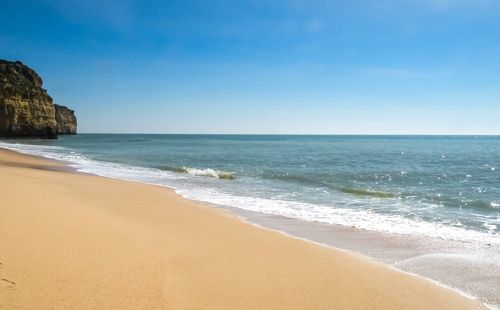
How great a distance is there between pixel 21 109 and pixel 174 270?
72083mm

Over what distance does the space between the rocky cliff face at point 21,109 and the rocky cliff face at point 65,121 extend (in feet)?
164

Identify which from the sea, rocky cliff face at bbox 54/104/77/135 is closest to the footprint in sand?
the sea

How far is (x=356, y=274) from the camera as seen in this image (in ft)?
17.7

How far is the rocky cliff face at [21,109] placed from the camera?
6122cm

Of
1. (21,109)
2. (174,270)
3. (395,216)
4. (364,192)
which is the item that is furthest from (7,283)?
(21,109)

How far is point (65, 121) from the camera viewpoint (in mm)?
138125

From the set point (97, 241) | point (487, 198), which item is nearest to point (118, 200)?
point (97, 241)

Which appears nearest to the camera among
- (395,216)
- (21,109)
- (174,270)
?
(174,270)

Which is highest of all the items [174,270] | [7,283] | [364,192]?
[7,283]

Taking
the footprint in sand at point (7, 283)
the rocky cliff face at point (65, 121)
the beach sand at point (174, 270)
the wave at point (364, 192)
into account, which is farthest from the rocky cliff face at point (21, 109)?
the footprint in sand at point (7, 283)

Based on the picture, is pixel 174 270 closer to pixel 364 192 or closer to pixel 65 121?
pixel 364 192

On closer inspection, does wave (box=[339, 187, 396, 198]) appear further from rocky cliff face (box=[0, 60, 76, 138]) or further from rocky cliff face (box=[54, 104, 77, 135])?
rocky cliff face (box=[54, 104, 77, 135])

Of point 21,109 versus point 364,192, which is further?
point 21,109

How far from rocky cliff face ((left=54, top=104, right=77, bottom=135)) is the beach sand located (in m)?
138
